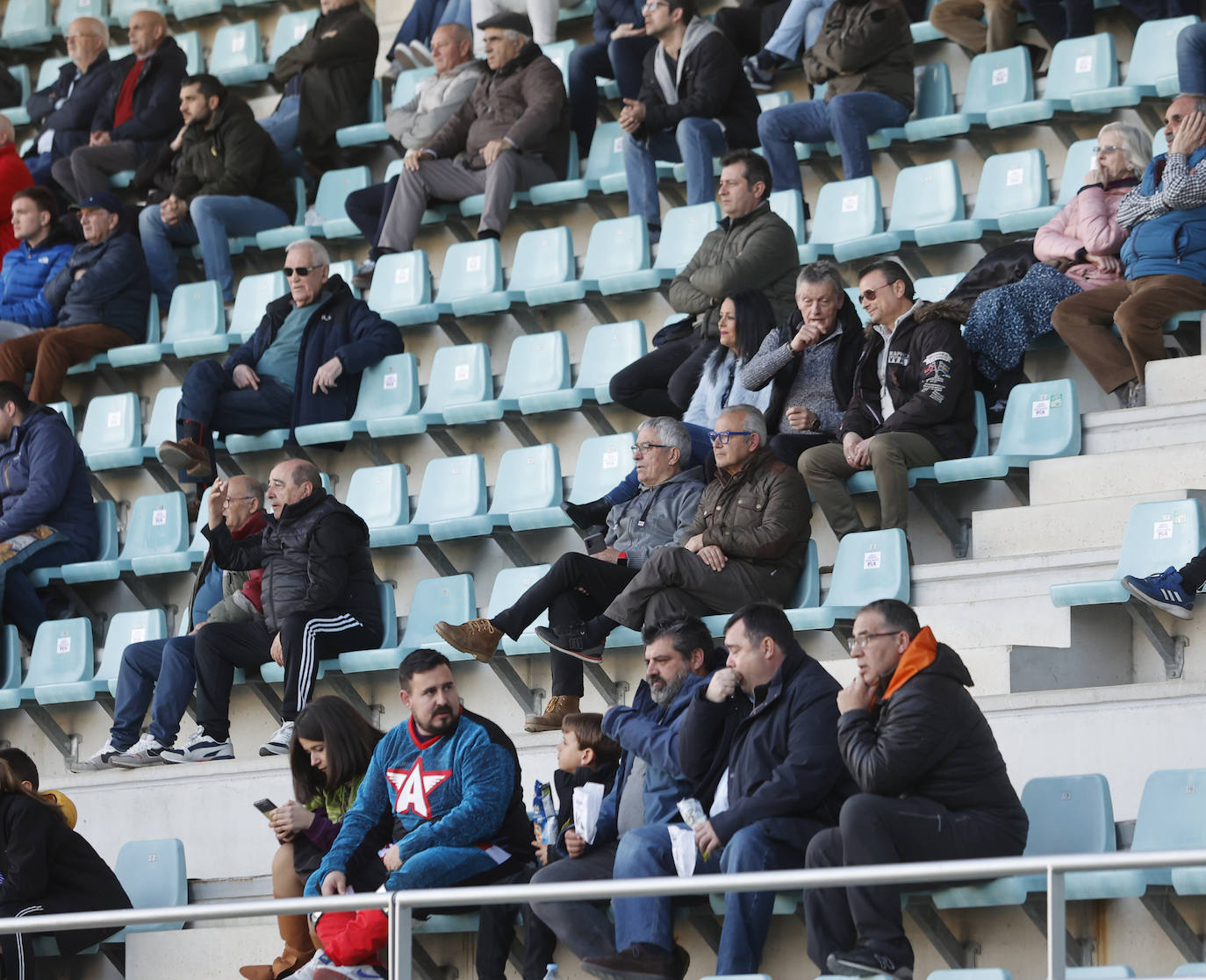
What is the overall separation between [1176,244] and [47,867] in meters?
3.87

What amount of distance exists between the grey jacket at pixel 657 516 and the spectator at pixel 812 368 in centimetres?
30

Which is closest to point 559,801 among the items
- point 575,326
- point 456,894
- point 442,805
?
point 442,805

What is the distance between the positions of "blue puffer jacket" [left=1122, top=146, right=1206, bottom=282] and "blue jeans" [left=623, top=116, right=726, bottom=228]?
220 centimetres

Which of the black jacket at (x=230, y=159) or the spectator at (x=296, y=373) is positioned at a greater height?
the black jacket at (x=230, y=159)

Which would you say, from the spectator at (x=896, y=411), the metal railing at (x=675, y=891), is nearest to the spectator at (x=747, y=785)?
the metal railing at (x=675, y=891)

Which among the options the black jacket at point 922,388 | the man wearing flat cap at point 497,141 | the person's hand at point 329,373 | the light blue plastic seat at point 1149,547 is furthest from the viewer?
the man wearing flat cap at point 497,141

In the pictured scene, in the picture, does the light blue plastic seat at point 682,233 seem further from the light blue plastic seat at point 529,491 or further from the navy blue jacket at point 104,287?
the navy blue jacket at point 104,287

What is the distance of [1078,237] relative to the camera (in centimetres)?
673

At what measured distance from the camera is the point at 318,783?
18.4 ft

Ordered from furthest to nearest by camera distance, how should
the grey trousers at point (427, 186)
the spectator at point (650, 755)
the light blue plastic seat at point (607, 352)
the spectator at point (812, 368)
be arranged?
the grey trousers at point (427, 186) → the light blue plastic seat at point (607, 352) → the spectator at point (812, 368) → the spectator at point (650, 755)

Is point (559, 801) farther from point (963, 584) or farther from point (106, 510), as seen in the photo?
point (106, 510)

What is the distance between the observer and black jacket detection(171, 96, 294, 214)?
908 centimetres

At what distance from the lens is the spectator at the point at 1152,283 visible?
635cm

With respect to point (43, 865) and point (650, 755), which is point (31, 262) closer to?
point (43, 865)
